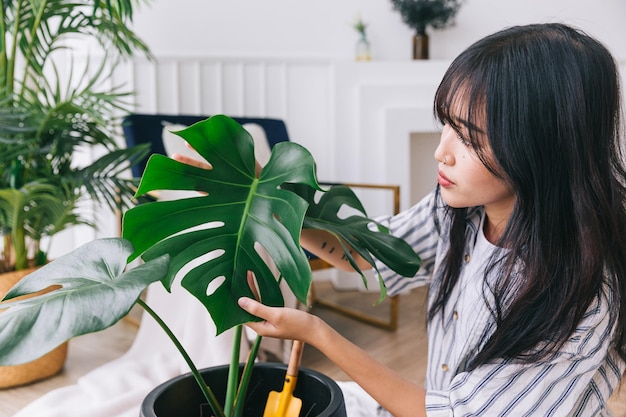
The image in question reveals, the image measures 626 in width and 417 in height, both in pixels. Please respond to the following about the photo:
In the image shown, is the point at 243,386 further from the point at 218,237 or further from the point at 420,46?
the point at 420,46

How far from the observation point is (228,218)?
78 centimetres

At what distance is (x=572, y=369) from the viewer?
91 centimetres

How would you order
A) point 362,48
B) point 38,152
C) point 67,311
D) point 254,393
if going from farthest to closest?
point 362,48 < point 38,152 < point 254,393 < point 67,311

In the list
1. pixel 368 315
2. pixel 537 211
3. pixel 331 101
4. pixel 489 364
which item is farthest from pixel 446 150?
pixel 331 101

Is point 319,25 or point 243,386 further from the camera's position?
point 319,25

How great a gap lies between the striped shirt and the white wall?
2.15 metres

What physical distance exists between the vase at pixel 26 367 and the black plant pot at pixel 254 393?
46.8 inches

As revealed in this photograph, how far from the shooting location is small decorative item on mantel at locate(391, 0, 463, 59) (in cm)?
320

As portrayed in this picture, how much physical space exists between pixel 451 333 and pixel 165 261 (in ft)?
2.14

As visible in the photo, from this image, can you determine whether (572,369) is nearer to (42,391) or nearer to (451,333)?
(451,333)

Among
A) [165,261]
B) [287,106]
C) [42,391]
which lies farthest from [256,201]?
[287,106]

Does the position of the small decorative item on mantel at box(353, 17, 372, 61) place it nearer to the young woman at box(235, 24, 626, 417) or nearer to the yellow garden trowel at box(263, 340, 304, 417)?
the young woman at box(235, 24, 626, 417)

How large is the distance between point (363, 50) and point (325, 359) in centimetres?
161

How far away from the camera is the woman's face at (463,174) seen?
3.01ft
